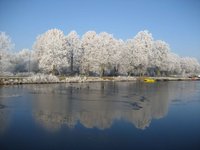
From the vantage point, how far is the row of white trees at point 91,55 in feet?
215

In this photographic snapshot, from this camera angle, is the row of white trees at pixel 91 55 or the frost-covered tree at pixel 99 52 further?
the frost-covered tree at pixel 99 52

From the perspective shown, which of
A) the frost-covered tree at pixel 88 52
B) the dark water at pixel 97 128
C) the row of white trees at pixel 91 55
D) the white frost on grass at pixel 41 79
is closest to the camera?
the dark water at pixel 97 128

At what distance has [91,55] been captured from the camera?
73.5 meters

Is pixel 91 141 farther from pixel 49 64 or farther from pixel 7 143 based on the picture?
pixel 49 64

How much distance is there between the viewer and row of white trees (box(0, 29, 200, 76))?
65.4 metres

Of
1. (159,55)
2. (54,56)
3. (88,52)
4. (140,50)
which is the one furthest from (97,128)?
(159,55)

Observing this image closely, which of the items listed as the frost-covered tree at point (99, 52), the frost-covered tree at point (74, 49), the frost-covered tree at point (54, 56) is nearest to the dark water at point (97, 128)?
the frost-covered tree at point (54, 56)

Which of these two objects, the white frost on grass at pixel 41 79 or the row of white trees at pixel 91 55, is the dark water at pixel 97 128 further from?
the row of white trees at pixel 91 55

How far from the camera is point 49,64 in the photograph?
63.3m

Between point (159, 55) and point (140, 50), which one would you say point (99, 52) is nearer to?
point (140, 50)

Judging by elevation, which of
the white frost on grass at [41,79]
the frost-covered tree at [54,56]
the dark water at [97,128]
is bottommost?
the dark water at [97,128]

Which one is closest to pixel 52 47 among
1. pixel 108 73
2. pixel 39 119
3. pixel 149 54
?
pixel 108 73

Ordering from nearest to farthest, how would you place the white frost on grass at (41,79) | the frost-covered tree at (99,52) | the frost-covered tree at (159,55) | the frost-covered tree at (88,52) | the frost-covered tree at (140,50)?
the white frost on grass at (41,79)
the frost-covered tree at (99,52)
the frost-covered tree at (88,52)
the frost-covered tree at (140,50)
the frost-covered tree at (159,55)

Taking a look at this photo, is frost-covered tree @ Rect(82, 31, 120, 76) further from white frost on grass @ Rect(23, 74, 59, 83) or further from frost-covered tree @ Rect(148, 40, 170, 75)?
white frost on grass @ Rect(23, 74, 59, 83)
